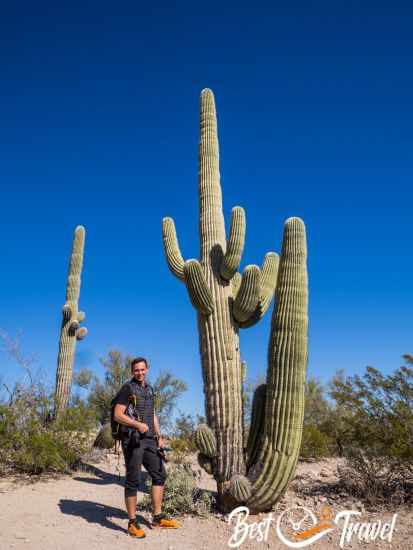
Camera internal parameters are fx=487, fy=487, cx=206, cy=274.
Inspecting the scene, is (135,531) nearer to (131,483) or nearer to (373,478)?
(131,483)

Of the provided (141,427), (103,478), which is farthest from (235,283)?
(103,478)

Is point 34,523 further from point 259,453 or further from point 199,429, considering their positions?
point 259,453

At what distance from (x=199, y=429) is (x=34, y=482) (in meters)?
3.53

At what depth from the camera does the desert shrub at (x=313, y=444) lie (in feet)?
36.8

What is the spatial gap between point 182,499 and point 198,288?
2.69 metres

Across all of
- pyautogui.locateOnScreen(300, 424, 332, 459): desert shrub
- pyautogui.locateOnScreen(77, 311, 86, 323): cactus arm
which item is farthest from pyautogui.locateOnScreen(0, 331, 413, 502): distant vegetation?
pyautogui.locateOnScreen(77, 311, 86, 323): cactus arm

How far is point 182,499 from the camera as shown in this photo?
6039 mm

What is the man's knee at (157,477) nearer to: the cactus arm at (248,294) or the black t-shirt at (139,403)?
the black t-shirt at (139,403)

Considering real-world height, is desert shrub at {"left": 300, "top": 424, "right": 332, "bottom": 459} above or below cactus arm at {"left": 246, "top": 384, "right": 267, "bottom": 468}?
below

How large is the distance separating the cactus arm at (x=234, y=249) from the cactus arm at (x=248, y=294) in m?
0.36

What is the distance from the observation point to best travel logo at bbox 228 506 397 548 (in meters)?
5.07

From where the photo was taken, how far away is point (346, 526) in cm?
532

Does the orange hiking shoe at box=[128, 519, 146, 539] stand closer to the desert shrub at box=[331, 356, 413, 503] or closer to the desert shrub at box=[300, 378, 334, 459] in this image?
the desert shrub at box=[331, 356, 413, 503]

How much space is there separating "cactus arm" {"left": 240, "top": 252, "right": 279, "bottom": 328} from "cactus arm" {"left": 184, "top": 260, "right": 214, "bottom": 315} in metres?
0.64
